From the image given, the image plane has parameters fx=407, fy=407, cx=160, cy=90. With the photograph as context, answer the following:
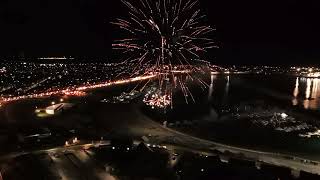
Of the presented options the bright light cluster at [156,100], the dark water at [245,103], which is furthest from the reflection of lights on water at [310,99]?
the bright light cluster at [156,100]

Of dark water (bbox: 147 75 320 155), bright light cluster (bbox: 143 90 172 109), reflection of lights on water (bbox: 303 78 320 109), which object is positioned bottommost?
reflection of lights on water (bbox: 303 78 320 109)

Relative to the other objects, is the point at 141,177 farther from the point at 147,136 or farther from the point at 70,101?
the point at 70,101

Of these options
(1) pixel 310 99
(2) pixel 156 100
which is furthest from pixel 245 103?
(1) pixel 310 99

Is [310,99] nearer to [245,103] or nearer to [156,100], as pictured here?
[245,103]

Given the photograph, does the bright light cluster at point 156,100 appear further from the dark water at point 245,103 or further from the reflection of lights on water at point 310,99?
the reflection of lights on water at point 310,99

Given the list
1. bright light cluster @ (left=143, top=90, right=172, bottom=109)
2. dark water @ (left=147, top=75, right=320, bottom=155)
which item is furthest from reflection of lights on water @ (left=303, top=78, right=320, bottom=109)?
bright light cluster @ (left=143, top=90, right=172, bottom=109)

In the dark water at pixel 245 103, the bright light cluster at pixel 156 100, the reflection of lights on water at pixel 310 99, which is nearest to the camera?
the dark water at pixel 245 103

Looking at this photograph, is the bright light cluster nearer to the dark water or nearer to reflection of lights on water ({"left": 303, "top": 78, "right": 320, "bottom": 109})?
the dark water

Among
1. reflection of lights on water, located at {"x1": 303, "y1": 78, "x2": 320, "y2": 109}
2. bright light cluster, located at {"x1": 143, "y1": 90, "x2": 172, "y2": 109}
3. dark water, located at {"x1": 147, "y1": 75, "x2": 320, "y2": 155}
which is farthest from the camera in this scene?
reflection of lights on water, located at {"x1": 303, "y1": 78, "x2": 320, "y2": 109}

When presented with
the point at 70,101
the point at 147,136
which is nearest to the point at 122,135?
the point at 147,136
